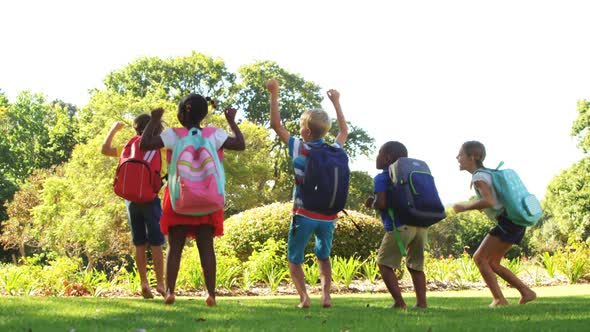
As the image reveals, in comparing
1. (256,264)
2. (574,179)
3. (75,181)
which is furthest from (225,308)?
(574,179)

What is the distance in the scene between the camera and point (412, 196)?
257 inches

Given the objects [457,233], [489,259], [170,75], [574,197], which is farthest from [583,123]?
[489,259]

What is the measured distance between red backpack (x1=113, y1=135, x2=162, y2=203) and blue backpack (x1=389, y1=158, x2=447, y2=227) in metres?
2.25

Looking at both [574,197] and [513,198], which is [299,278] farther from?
[574,197]

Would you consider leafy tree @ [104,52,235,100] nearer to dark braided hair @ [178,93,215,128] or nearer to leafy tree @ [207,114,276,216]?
leafy tree @ [207,114,276,216]

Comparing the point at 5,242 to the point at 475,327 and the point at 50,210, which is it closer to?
the point at 50,210

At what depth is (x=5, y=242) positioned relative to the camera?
4069cm

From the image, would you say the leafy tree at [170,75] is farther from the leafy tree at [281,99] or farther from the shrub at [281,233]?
the shrub at [281,233]

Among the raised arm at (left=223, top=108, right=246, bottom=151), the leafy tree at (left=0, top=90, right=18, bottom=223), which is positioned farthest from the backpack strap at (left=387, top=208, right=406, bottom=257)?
the leafy tree at (left=0, top=90, right=18, bottom=223)

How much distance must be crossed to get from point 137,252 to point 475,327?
11.8 ft

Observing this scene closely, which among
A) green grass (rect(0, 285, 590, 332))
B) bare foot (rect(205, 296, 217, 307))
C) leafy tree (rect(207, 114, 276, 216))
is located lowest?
green grass (rect(0, 285, 590, 332))

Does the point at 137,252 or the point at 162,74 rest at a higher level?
the point at 162,74

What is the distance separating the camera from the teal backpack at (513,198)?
22.6ft

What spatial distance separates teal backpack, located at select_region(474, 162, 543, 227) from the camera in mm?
6891
